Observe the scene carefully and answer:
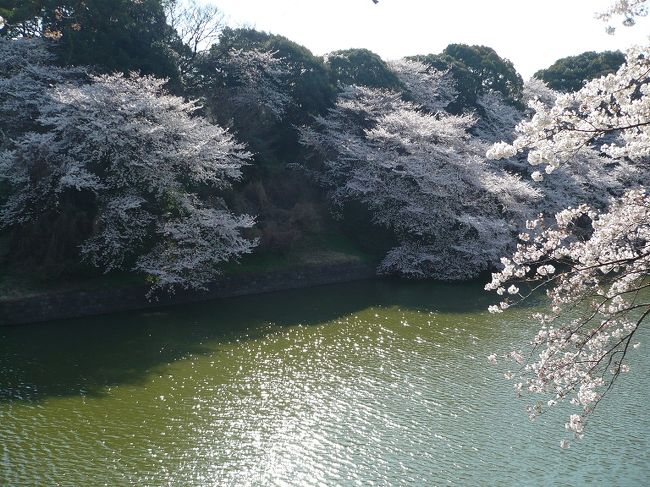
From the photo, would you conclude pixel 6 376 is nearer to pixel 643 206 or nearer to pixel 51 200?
pixel 51 200

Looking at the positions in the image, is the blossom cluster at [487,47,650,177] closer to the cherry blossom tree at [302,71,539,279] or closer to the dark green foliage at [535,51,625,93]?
the cherry blossom tree at [302,71,539,279]

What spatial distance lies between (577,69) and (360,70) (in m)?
18.8

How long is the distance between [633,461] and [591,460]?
1.99 feet

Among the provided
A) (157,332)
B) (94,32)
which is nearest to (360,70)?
(94,32)

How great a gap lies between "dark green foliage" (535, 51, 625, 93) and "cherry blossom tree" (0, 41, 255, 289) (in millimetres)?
30720

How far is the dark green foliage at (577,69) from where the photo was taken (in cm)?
3781

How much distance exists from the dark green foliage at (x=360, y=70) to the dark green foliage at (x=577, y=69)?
15840 mm

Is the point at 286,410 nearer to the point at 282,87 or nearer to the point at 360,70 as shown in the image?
the point at 282,87

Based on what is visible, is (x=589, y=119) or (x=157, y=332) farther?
(x=157, y=332)

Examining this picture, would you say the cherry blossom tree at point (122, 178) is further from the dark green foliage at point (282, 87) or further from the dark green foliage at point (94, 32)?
the dark green foliage at point (282, 87)

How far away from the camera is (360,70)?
29.0 m

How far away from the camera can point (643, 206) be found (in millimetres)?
5477

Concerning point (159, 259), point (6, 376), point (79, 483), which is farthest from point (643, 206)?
point (159, 259)

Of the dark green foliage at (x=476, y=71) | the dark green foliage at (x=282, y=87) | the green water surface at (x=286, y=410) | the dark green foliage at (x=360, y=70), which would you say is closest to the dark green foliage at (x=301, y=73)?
the dark green foliage at (x=282, y=87)
